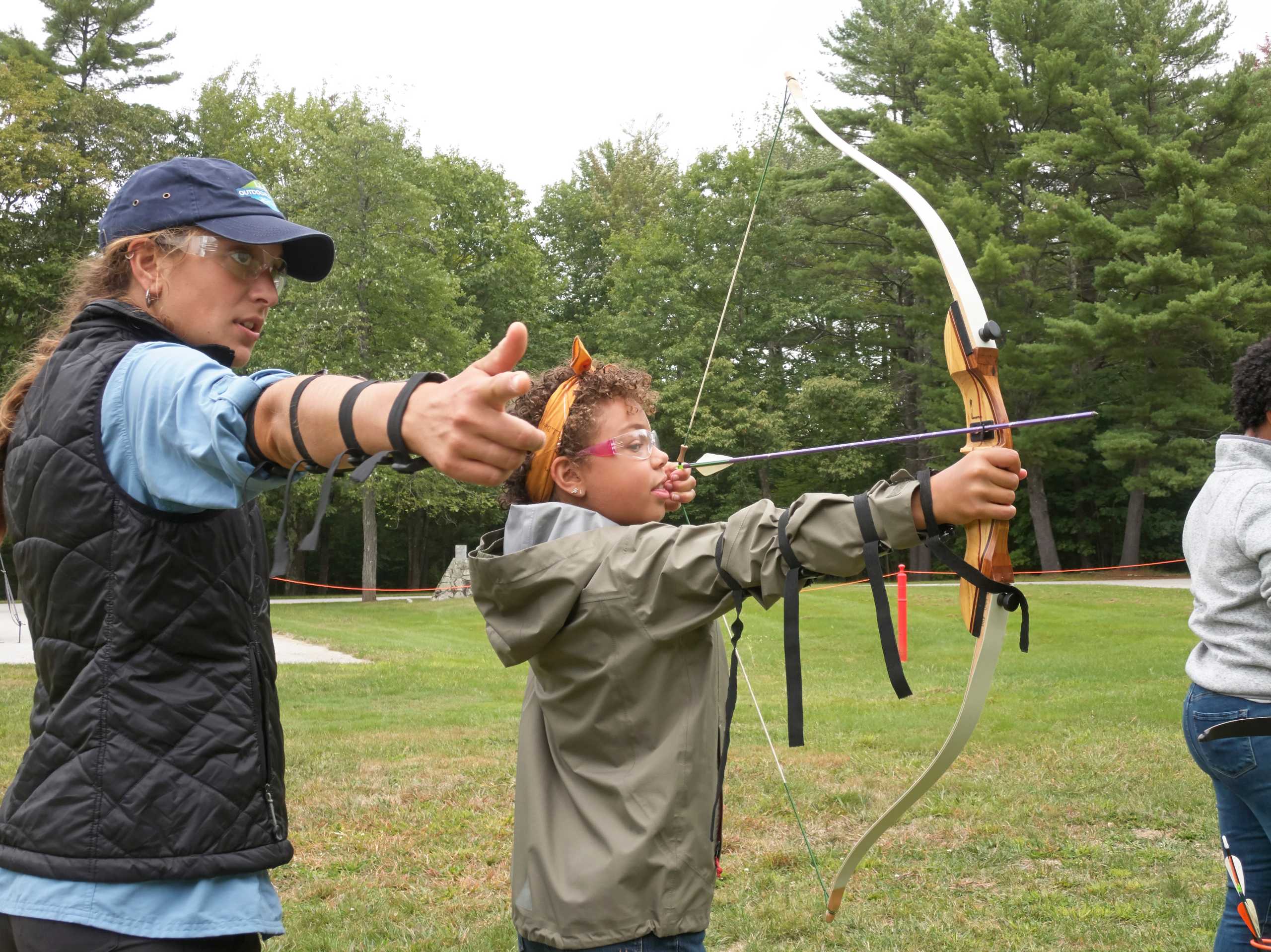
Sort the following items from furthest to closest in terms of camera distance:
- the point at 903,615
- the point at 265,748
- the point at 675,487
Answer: the point at 903,615 → the point at 675,487 → the point at 265,748

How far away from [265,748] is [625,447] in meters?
0.99

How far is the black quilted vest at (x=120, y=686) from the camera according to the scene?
1462 mm

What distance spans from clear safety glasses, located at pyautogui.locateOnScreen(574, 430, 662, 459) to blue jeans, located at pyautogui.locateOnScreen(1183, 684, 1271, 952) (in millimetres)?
1582

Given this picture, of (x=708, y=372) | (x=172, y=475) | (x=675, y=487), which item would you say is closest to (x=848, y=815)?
(x=708, y=372)

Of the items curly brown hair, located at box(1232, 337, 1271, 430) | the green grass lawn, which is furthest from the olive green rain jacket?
the green grass lawn

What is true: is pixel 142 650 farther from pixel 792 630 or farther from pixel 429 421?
pixel 792 630

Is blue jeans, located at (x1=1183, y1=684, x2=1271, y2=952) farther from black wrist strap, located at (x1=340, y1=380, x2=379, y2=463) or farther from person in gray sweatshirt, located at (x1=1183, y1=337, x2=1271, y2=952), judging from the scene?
black wrist strap, located at (x1=340, y1=380, x2=379, y2=463)

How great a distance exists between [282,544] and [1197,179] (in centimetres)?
2075

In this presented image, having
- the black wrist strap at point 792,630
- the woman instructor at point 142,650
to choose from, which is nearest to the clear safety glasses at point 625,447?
the black wrist strap at point 792,630

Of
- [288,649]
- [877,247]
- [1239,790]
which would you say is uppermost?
[877,247]

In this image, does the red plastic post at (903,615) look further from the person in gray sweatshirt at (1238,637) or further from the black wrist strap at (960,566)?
the black wrist strap at (960,566)

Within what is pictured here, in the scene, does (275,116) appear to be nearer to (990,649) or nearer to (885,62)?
(885,62)

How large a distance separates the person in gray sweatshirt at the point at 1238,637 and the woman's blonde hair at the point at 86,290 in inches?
96.0

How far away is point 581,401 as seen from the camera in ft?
7.63
